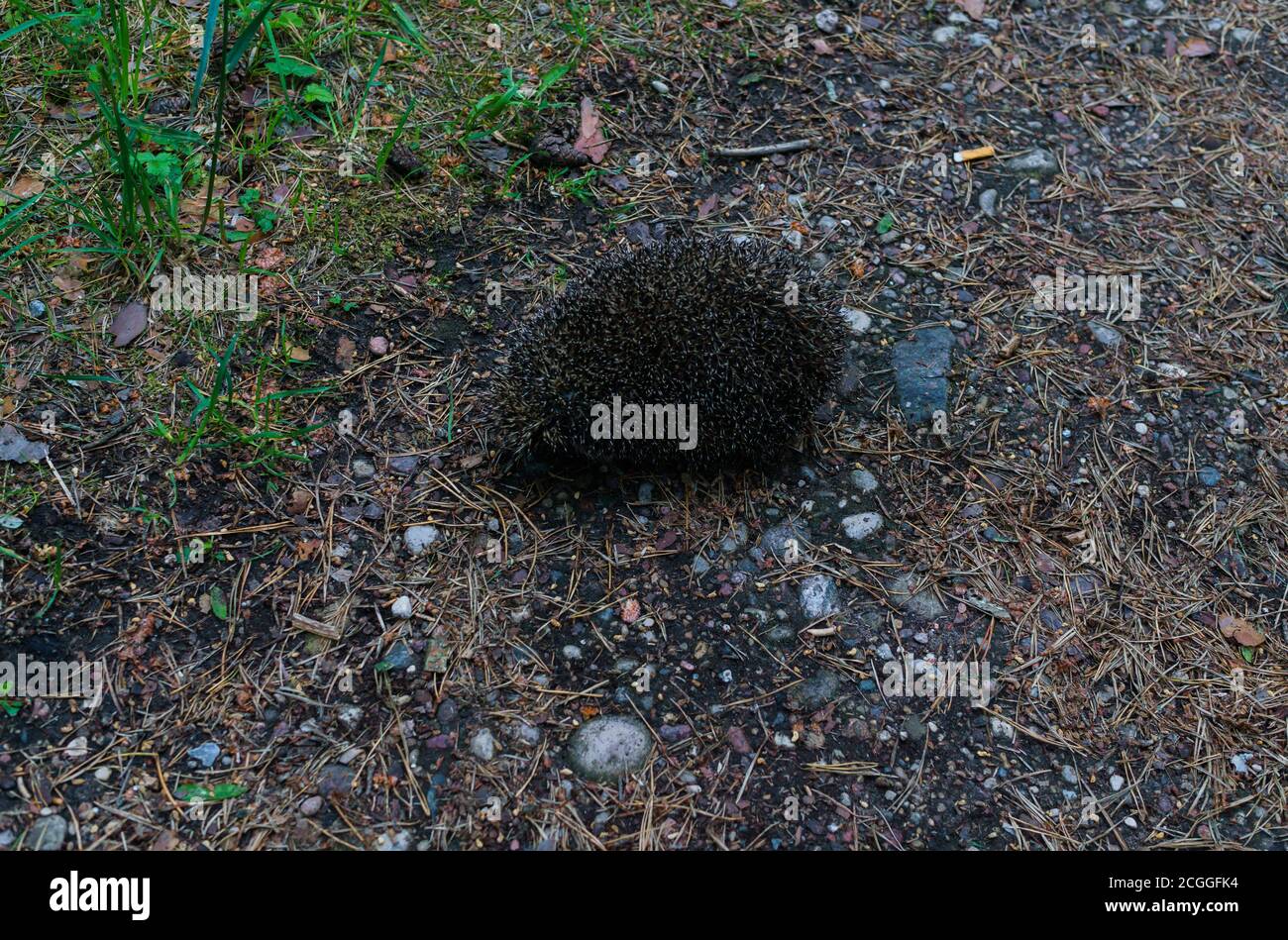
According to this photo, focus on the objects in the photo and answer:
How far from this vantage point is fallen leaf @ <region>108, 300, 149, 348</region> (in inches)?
138

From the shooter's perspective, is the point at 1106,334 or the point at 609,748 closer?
the point at 609,748

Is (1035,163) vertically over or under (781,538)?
over

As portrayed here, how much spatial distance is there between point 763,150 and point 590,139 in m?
0.82

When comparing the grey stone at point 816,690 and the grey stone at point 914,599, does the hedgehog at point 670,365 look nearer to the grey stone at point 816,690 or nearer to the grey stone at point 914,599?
the grey stone at point 914,599

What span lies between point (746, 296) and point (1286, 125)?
141 inches

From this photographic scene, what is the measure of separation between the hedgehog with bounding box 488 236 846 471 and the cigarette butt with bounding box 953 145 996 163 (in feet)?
5.53

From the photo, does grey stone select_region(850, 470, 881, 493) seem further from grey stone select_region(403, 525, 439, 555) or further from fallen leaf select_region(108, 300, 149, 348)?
fallen leaf select_region(108, 300, 149, 348)

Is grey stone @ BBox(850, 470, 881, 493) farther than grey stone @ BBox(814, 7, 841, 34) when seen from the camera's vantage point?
No

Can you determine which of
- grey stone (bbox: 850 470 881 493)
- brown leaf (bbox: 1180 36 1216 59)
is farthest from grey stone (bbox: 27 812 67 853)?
brown leaf (bbox: 1180 36 1216 59)

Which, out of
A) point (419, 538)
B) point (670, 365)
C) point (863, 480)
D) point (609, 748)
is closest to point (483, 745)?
point (609, 748)

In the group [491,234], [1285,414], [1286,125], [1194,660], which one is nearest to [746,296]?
[491,234]

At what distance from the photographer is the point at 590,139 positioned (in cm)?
439

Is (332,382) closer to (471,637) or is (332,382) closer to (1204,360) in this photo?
(471,637)

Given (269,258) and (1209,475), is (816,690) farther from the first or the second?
(269,258)
